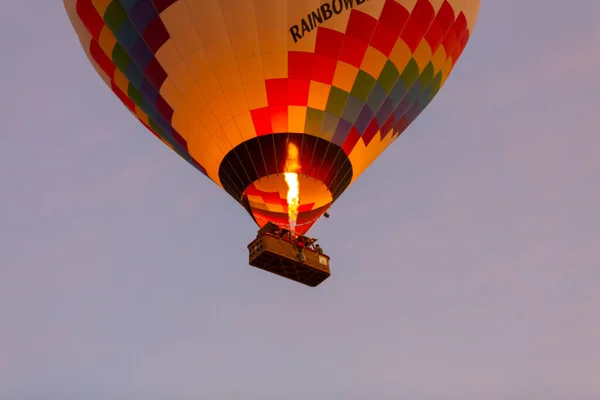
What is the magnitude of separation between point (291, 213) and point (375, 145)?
7.16ft

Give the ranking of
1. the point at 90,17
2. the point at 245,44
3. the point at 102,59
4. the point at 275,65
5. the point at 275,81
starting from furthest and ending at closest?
1. the point at 102,59
2. the point at 90,17
3. the point at 275,81
4. the point at 275,65
5. the point at 245,44

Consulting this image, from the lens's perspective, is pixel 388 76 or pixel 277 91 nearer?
pixel 277 91

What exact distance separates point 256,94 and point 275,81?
388 mm

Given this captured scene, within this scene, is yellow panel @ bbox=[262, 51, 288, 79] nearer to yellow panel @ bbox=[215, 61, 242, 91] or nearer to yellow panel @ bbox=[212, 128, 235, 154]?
yellow panel @ bbox=[215, 61, 242, 91]

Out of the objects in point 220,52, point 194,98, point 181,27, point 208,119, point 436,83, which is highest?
point 436,83

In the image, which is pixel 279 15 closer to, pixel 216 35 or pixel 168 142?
pixel 216 35

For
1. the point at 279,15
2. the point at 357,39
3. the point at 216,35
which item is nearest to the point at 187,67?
the point at 216,35

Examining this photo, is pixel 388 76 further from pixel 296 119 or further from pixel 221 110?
pixel 221 110

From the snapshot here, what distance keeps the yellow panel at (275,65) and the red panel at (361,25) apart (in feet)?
3.82

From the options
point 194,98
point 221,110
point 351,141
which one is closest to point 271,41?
point 221,110

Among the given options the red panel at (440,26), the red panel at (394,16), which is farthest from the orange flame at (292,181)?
the red panel at (440,26)

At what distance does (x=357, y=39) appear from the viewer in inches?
650

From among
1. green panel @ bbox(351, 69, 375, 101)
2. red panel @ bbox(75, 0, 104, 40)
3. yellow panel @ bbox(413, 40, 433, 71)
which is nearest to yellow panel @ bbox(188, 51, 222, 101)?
red panel @ bbox(75, 0, 104, 40)

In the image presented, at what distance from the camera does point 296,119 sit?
1666 centimetres
